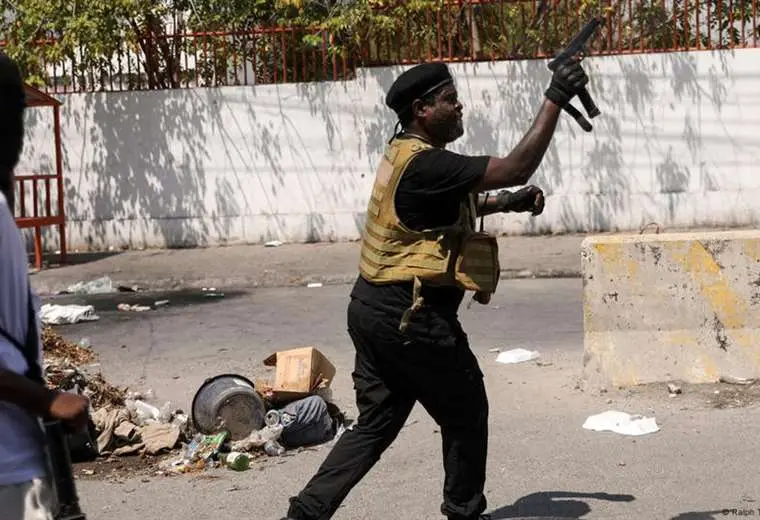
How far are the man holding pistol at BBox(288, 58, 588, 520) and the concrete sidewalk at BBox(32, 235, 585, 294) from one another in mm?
7531

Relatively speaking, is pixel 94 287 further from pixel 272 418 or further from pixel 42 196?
pixel 272 418

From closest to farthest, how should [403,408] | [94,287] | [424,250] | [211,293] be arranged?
[424,250] → [403,408] → [211,293] → [94,287]

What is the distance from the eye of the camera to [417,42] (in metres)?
14.3

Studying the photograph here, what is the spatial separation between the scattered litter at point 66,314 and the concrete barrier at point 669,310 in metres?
5.17

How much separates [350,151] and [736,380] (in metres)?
7.96

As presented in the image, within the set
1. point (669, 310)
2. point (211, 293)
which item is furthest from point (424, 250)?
point (211, 293)

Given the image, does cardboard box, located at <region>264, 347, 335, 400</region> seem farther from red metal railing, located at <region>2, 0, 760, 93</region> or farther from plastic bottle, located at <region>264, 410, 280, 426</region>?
red metal railing, located at <region>2, 0, 760, 93</region>

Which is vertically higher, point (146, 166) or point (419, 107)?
point (419, 107)

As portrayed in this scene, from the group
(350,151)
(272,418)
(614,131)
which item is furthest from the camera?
(350,151)

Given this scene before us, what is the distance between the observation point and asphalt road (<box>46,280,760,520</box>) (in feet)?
18.4

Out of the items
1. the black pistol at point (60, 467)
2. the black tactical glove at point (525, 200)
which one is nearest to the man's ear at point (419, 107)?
the black tactical glove at point (525, 200)

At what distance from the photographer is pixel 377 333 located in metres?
4.71

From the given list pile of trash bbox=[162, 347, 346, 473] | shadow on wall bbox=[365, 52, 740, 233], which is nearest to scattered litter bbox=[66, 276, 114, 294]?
shadow on wall bbox=[365, 52, 740, 233]

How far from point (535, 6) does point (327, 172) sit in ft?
9.43
